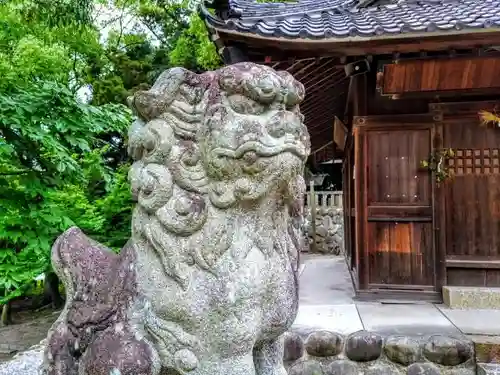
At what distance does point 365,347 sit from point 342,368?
0.29m

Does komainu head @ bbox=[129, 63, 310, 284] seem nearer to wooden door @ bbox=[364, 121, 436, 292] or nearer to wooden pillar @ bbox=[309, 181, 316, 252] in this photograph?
wooden door @ bbox=[364, 121, 436, 292]

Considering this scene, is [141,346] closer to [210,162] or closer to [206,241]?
[206,241]

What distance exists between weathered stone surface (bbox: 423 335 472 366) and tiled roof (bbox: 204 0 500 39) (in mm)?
2913

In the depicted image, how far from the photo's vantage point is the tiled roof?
4.62 m

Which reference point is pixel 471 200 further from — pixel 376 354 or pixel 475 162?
pixel 376 354

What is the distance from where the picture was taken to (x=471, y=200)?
19.1ft

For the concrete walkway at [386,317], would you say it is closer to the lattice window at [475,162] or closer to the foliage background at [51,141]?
the lattice window at [475,162]

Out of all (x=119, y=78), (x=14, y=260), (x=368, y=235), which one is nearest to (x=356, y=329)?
(x=368, y=235)

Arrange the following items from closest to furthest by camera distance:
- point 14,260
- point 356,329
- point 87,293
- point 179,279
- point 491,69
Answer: point 179,279 < point 87,293 < point 14,260 < point 356,329 < point 491,69

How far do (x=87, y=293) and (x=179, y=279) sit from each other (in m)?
0.52

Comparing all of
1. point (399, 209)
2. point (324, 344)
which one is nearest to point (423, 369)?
point (324, 344)

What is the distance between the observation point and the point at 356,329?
4.56m

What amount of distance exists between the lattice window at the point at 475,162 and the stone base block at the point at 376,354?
241 cm

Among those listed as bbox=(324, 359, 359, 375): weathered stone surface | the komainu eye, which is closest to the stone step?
bbox=(324, 359, 359, 375): weathered stone surface
